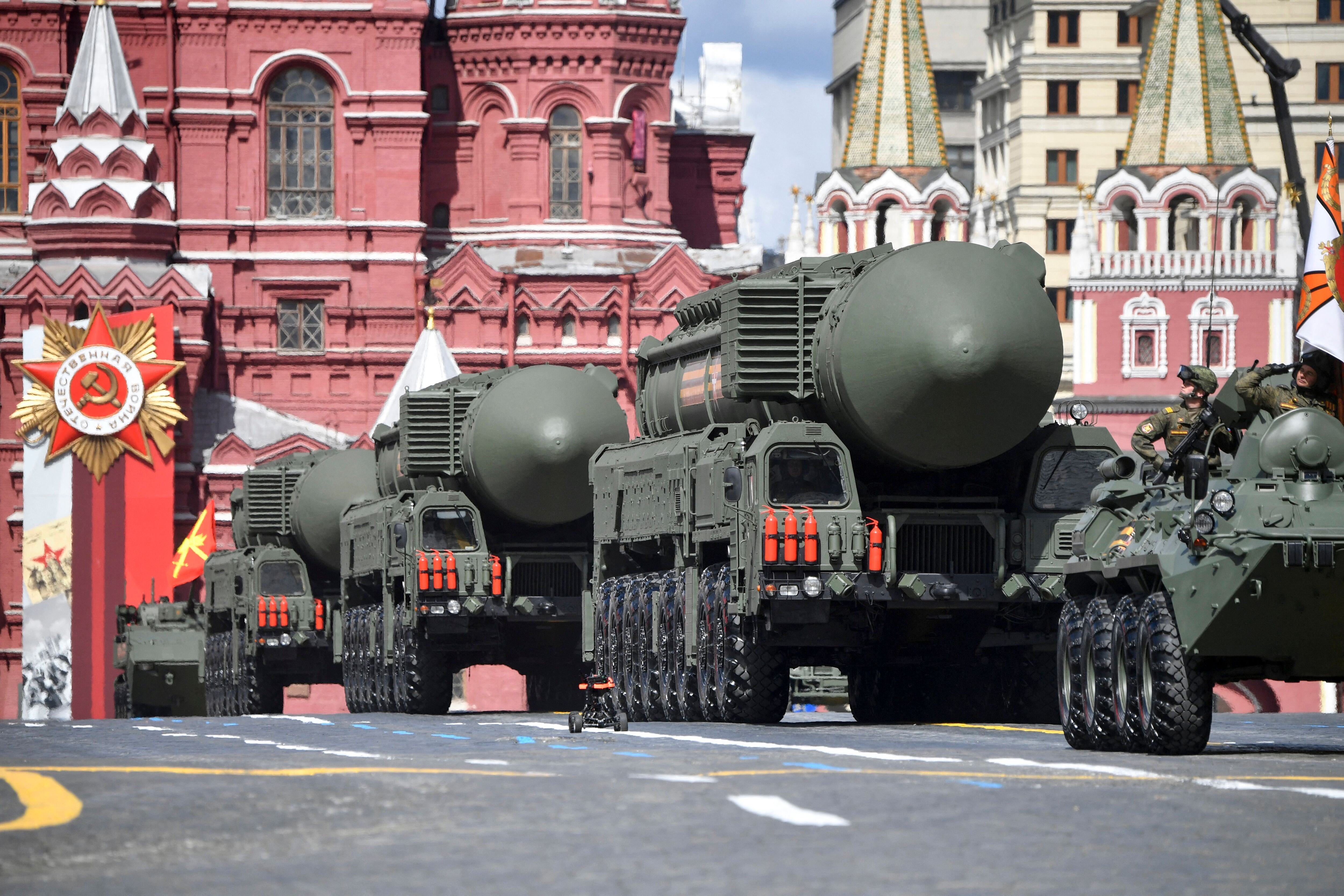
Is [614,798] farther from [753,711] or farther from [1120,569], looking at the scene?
[753,711]

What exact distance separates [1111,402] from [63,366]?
97.6ft

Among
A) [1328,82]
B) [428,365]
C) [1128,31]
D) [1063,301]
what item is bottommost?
[428,365]

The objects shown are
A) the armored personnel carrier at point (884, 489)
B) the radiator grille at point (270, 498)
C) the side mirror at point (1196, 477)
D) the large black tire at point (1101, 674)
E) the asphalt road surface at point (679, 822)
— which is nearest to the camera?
the asphalt road surface at point (679, 822)

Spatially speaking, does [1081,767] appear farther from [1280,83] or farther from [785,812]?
[1280,83]

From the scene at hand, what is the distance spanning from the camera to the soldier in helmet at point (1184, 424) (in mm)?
19062

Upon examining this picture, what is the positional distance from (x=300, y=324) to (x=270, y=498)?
30219mm

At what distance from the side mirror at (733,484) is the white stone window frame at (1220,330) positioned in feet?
189

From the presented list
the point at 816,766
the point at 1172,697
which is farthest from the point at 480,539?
the point at 816,766

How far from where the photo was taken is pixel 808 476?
24.9 metres

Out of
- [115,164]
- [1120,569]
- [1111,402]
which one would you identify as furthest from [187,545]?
[1120,569]

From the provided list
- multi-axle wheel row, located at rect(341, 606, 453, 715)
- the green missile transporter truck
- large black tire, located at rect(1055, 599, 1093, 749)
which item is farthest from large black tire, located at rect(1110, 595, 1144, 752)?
multi-axle wheel row, located at rect(341, 606, 453, 715)

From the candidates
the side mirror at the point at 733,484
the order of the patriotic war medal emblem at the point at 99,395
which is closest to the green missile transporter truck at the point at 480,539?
the side mirror at the point at 733,484

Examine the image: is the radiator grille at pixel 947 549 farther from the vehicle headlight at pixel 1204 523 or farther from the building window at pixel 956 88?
the building window at pixel 956 88

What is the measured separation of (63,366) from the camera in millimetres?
73375
